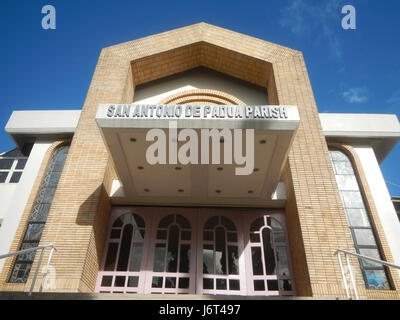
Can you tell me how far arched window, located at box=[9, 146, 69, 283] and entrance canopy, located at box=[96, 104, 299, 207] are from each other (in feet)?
6.80

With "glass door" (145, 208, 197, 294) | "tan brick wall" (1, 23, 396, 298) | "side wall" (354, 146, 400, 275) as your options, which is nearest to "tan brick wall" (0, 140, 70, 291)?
"tan brick wall" (1, 23, 396, 298)

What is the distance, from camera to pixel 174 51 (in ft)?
36.3

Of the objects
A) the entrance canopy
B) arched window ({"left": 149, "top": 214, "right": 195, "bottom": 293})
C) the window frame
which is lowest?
arched window ({"left": 149, "top": 214, "right": 195, "bottom": 293})

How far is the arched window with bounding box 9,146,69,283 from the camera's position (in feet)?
26.0

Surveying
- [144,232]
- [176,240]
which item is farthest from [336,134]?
[144,232]

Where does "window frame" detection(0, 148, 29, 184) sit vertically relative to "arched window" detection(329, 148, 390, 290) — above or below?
above

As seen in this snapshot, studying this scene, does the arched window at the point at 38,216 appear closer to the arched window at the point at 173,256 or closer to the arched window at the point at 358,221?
the arched window at the point at 173,256

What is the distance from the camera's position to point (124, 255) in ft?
26.7

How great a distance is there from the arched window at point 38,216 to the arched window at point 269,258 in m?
5.59

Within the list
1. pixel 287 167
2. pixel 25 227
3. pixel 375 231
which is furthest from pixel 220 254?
pixel 25 227

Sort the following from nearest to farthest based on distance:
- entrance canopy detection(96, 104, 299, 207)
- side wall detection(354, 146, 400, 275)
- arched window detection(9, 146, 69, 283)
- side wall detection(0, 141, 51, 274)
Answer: entrance canopy detection(96, 104, 299, 207)
arched window detection(9, 146, 69, 283)
side wall detection(354, 146, 400, 275)
side wall detection(0, 141, 51, 274)

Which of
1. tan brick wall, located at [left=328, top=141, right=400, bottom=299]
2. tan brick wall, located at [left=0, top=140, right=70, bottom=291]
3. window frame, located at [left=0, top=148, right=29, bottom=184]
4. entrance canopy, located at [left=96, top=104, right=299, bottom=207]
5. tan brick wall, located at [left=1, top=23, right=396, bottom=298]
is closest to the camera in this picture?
entrance canopy, located at [left=96, top=104, right=299, bottom=207]

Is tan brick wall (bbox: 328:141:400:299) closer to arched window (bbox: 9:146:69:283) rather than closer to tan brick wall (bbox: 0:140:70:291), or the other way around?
tan brick wall (bbox: 0:140:70:291)
